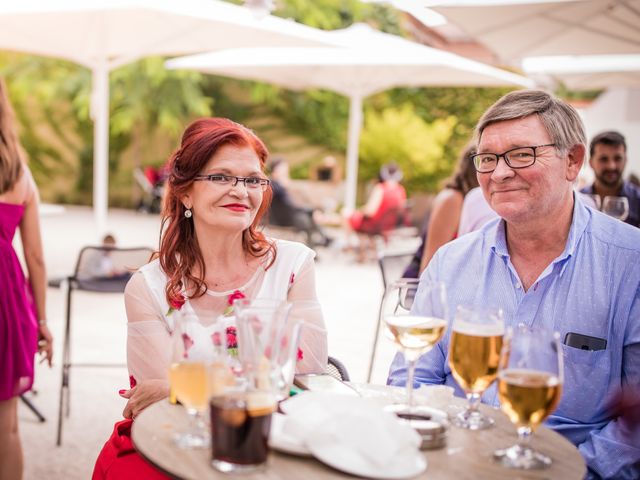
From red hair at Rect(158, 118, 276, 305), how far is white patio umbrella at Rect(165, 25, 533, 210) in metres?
6.20

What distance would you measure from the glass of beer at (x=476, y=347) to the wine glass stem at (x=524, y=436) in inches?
4.6

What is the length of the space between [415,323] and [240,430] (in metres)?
0.46

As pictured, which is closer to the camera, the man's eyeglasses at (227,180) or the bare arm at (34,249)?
the man's eyeglasses at (227,180)

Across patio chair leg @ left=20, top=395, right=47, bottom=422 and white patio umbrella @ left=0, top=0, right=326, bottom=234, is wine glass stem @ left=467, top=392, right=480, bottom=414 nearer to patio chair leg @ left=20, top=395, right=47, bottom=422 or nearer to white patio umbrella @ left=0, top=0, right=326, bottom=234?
patio chair leg @ left=20, top=395, right=47, bottom=422

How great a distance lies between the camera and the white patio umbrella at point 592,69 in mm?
9750

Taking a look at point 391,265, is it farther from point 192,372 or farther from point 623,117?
point 623,117

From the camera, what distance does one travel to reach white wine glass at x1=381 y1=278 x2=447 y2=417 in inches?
63.9

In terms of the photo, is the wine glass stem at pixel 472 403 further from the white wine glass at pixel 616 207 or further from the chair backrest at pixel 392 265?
the white wine glass at pixel 616 207

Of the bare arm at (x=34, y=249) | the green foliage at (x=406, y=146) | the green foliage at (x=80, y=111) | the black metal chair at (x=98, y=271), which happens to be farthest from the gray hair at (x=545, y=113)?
the green foliage at (x=406, y=146)

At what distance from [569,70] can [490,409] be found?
9.25 meters

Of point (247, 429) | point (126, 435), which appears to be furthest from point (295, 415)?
point (126, 435)

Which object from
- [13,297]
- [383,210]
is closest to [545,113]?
[13,297]

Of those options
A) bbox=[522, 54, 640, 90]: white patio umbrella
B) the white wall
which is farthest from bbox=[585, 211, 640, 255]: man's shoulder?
the white wall

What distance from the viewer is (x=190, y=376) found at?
146cm
